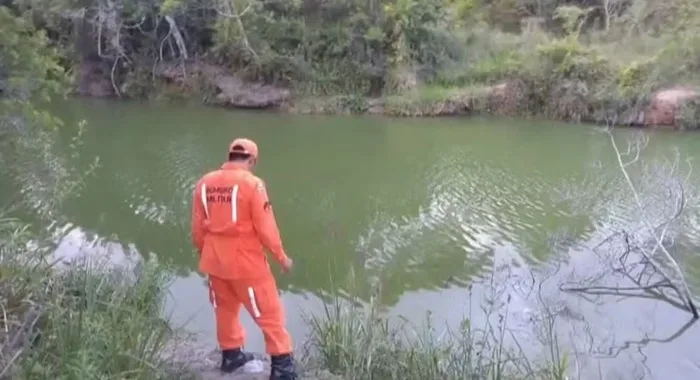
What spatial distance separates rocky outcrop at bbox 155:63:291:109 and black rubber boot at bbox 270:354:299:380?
58.0 feet

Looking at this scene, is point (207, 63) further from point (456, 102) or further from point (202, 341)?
point (202, 341)

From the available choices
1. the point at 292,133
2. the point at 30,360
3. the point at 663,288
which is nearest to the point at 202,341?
the point at 30,360

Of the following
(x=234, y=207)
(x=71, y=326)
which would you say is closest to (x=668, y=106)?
(x=234, y=207)

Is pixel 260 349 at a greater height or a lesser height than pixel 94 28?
lesser

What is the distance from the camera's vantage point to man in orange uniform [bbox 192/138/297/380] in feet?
12.8

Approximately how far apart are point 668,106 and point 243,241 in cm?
1593

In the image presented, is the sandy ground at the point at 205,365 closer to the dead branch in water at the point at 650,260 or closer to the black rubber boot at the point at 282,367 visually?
the black rubber boot at the point at 282,367

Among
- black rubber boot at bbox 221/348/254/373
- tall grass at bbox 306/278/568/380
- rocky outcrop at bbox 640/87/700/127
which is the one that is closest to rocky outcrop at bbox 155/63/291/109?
rocky outcrop at bbox 640/87/700/127

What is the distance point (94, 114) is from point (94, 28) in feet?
15.2

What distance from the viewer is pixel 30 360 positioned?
326 cm

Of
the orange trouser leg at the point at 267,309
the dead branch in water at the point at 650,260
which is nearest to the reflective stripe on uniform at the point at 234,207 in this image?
the orange trouser leg at the point at 267,309

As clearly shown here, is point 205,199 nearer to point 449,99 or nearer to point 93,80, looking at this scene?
point 449,99

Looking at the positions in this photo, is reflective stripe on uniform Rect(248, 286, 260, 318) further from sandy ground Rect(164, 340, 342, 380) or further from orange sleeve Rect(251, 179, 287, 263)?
sandy ground Rect(164, 340, 342, 380)

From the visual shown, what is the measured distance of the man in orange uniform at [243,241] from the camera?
3.89 m
